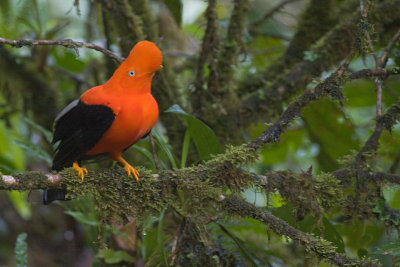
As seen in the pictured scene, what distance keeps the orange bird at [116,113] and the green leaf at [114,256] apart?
586mm

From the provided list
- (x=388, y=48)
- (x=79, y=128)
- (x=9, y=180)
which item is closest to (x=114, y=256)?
(x=79, y=128)

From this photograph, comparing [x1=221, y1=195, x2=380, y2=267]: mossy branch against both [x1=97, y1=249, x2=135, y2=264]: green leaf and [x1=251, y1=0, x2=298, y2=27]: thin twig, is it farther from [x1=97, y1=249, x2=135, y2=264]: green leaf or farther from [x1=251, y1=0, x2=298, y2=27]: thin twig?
[x1=251, y1=0, x2=298, y2=27]: thin twig

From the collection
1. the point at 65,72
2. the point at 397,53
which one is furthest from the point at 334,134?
the point at 65,72

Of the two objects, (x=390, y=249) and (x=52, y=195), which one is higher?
(x=390, y=249)

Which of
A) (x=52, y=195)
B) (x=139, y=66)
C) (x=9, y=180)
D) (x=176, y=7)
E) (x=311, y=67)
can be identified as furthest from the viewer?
(x=176, y=7)

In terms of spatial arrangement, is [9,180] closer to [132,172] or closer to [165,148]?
[132,172]

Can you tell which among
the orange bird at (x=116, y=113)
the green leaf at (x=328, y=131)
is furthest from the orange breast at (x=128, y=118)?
the green leaf at (x=328, y=131)

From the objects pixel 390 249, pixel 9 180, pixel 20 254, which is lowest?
pixel 20 254

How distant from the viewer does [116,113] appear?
2.05m

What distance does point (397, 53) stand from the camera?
107 inches

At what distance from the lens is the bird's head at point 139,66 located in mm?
2047

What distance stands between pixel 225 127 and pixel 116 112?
114cm

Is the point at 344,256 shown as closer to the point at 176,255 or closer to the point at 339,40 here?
the point at 176,255

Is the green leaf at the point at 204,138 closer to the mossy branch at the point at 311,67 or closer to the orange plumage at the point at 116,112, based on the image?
the orange plumage at the point at 116,112
